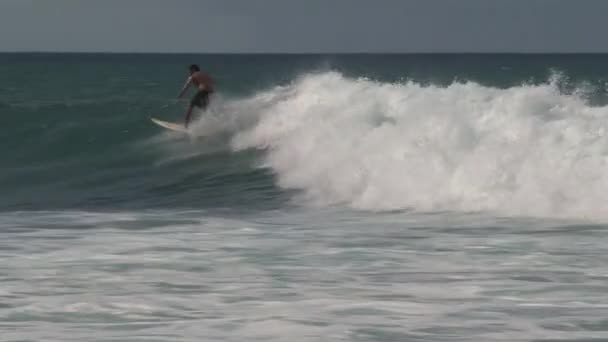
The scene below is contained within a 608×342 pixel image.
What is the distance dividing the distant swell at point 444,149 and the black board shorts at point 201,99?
1.64m

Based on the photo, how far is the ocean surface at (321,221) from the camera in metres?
9.93

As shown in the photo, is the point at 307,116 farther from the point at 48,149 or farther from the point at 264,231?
the point at 264,231

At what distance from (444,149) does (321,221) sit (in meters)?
3.86

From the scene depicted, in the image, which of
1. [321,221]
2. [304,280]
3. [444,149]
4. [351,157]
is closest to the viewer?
[304,280]

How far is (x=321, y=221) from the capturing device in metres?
16.0

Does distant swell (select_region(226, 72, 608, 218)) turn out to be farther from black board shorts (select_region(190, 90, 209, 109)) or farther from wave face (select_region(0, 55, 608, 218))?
black board shorts (select_region(190, 90, 209, 109))

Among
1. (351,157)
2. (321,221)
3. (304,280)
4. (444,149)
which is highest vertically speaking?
(351,157)

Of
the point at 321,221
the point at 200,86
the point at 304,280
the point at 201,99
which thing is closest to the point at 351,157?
the point at 321,221

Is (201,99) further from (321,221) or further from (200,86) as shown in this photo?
(321,221)

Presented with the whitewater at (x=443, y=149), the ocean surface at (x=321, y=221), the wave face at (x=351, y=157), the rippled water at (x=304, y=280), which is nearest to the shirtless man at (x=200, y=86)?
the wave face at (x=351, y=157)

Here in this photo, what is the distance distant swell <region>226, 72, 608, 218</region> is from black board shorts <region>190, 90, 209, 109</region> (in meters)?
1.64

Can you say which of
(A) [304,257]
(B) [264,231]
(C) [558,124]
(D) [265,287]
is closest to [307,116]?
(C) [558,124]

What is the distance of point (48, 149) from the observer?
1074 inches

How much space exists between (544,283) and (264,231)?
174 inches
